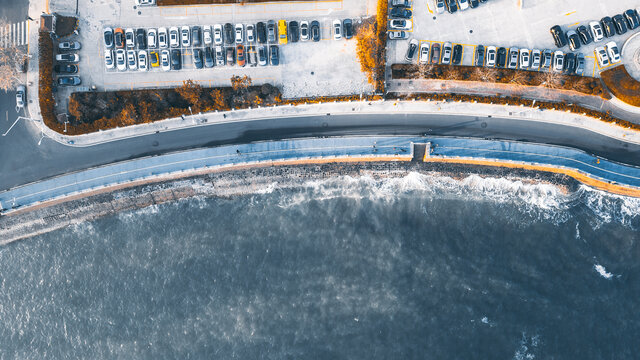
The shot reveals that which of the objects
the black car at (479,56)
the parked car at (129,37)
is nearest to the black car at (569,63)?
the black car at (479,56)

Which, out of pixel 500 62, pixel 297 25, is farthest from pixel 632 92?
pixel 297 25

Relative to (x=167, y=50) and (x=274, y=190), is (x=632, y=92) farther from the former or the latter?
(x=167, y=50)

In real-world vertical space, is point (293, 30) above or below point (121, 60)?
above

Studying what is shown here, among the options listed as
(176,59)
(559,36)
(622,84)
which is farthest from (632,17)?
(176,59)

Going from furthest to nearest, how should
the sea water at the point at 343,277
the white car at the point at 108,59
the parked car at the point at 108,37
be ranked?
the parked car at the point at 108,37 < the white car at the point at 108,59 < the sea water at the point at 343,277

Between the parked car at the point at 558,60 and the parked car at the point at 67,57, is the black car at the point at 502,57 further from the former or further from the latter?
the parked car at the point at 67,57

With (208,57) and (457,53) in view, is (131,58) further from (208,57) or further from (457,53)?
(457,53)

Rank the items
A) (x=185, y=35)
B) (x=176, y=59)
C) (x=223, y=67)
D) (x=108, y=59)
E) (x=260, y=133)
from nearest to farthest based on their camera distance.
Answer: (x=108, y=59), (x=185, y=35), (x=176, y=59), (x=223, y=67), (x=260, y=133)
